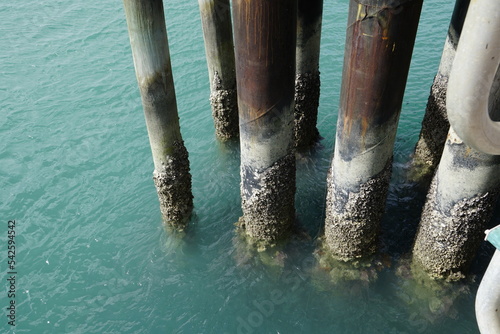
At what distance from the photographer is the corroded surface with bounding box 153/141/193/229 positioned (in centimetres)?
777

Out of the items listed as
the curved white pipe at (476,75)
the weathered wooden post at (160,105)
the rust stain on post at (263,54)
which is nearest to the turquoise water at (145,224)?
the weathered wooden post at (160,105)

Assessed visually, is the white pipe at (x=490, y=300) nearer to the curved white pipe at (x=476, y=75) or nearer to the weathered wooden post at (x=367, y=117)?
the curved white pipe at (x=476, y=75)

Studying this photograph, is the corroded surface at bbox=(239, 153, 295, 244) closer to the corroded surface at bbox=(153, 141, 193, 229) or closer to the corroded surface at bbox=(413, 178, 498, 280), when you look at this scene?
the corroded surface at bbox=(153, 141, 193, 229)

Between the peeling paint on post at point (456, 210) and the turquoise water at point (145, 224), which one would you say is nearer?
the peeling paint on post at point (456, 210)

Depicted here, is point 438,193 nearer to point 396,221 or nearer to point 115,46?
point 396,221

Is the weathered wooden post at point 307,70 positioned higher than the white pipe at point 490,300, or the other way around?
the white pipe at point 490,300

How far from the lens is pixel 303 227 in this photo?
27.7 ft

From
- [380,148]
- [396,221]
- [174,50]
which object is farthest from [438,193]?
[174,50]

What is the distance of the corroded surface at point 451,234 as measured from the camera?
6391mm

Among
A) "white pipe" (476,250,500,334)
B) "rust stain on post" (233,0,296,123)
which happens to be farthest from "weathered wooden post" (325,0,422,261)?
"white pipe" (476,250,500,334)

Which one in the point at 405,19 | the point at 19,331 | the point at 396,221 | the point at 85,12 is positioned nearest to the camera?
the point at 405,19

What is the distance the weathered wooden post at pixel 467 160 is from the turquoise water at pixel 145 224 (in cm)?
76

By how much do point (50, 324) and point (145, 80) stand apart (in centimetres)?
405

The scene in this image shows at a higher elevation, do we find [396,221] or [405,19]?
[405,19]
